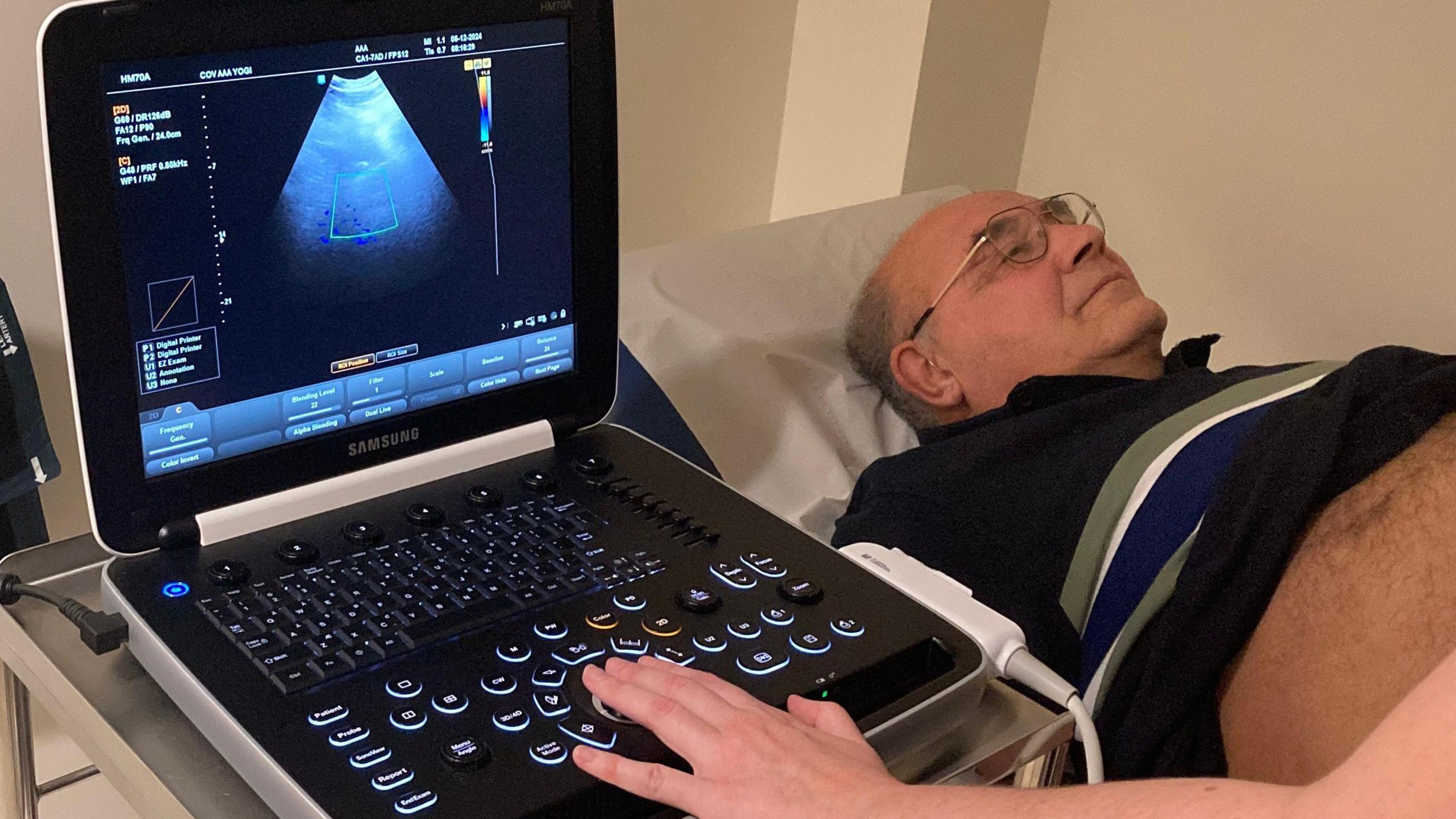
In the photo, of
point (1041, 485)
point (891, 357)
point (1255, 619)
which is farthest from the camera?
point (891, 357)

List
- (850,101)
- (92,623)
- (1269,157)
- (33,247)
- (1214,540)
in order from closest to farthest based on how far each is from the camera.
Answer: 1. (92,623)
2. (1214,540)
3. (33,247)
4. (1269,157)
5. (850,101)

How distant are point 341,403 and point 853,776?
17.3 inches

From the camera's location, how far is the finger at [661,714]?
746mm

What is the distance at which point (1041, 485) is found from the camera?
1311 mm

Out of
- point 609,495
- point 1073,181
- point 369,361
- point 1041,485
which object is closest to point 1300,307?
point 1073,181

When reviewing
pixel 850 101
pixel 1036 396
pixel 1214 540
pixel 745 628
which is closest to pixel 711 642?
pixel 745 628

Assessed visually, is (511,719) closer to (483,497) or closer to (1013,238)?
(483,497)

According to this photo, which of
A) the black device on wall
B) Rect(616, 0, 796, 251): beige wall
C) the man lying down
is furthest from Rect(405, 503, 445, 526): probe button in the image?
Rect(616, 0, 796, 251): beige wall

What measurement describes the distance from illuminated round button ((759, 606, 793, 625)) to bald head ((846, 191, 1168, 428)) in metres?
0.83

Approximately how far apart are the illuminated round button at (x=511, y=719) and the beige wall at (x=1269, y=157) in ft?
5.35

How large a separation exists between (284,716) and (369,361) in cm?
30

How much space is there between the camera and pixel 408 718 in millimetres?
732

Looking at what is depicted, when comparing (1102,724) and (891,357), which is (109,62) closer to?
(1102,724)

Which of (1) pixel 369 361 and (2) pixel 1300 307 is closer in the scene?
(1) pixel 369 361
